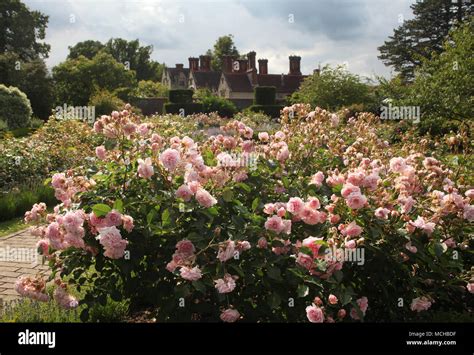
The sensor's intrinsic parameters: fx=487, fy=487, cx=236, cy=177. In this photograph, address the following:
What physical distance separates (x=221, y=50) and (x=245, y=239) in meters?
56.5

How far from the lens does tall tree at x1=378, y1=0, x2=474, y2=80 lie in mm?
33281

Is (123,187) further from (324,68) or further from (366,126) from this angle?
(324,68)

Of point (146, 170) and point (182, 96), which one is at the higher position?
point (182, 96)

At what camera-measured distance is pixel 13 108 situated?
86.3 feet

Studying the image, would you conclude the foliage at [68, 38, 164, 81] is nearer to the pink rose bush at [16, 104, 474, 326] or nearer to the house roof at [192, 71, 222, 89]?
the house roof at [192, 71, 222, 89]

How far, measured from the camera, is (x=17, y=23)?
41.2 m

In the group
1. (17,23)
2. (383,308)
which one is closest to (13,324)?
(383,308)

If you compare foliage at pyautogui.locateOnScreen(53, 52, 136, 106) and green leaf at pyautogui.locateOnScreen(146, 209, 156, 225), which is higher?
foliage at pyautogui.locateOnScreen(53, 52, 136, 106)

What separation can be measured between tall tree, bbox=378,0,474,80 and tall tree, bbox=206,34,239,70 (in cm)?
2270

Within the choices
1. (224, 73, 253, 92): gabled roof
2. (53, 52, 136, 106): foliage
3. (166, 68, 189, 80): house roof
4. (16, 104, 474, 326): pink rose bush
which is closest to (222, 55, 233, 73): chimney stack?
(224, 73, 253, 92): gabled roof

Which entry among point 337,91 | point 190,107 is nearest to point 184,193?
point 337,91

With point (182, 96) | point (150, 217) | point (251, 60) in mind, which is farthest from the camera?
point (251, 60)

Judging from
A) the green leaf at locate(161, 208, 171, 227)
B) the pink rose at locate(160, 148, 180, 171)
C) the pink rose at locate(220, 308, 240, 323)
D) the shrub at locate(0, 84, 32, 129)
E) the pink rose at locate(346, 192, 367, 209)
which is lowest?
the pink rose at locate(220, 308, 240, 323)

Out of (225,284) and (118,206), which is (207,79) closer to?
(118,206)
